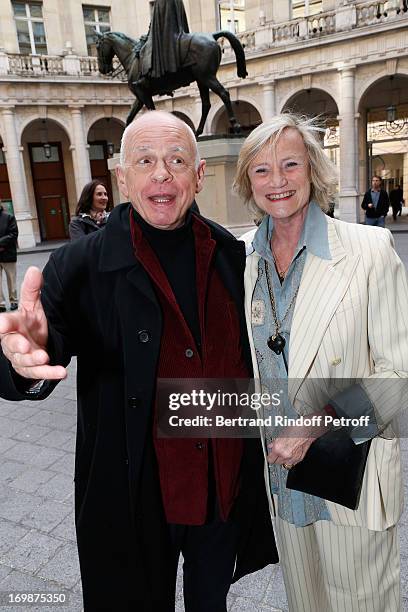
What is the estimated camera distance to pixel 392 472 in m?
1.53

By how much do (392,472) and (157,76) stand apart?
27.3 ft

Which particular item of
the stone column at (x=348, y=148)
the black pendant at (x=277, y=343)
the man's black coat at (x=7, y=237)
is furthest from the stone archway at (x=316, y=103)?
the black pendant at (x=277, y=343)

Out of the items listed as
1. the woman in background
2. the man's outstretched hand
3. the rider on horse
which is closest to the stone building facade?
the rider on horse

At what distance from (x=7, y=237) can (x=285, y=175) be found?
23.0ft

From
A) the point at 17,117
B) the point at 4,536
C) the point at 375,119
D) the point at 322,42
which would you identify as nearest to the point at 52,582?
the point at 4,536

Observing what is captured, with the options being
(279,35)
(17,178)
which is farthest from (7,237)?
(279,35)

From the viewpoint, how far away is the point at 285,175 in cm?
170

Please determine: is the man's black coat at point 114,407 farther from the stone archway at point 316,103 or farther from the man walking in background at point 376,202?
the stone archway at point 316,103

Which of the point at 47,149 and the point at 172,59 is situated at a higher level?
the point at 172,59

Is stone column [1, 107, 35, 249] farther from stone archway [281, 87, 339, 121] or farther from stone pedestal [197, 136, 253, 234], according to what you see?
stone pedestal [197, 136, 253, 234]

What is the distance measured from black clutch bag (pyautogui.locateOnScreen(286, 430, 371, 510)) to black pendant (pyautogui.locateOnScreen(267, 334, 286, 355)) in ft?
1.05

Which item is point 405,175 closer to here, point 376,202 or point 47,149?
point 376,202

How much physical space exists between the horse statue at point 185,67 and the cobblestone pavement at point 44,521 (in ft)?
21.0

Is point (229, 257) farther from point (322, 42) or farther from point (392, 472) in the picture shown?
point (322, 42)
